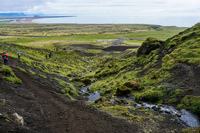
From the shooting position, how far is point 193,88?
22062 mm

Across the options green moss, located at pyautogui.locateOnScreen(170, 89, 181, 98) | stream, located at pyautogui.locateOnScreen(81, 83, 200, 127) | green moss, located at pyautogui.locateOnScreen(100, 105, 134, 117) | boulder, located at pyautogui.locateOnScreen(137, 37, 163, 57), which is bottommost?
green moss, located at pyautogui.locateOnScreen(100, 105, 134, 117)

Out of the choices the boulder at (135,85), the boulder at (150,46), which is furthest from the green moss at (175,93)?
the boulder at (150,46)

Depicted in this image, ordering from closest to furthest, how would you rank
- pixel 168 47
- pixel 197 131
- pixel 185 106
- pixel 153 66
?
pixel 197 131
pixel 185 106
pixel 153 66
pixel 168 47

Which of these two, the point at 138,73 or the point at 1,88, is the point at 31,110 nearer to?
the point at 1,88

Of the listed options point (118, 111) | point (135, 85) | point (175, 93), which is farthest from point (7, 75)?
point (175, 93)

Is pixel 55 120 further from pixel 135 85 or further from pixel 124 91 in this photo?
pixel 135 85

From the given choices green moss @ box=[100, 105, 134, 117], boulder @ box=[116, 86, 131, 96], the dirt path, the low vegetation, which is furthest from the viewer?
boulder @ box=[116, 86, 131, 96]

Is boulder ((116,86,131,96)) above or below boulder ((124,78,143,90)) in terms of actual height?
below

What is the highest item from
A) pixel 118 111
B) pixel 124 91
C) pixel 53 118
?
pixel 53 118

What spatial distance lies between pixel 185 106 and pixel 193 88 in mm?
3894

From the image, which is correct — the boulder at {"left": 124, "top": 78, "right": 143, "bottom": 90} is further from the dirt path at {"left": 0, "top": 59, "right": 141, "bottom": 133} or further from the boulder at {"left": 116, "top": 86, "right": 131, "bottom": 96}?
the dirt path at {"left": 0, "top": 59, "right": 141, "bottom": 133}

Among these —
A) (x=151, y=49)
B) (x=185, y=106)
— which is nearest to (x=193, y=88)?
(x=185, y=106)

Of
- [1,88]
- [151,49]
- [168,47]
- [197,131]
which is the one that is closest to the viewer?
[197,131]

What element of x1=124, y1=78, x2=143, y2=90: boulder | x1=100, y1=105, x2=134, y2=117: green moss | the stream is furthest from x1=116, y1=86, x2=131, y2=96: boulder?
x1=100, y1=105, x2=134, y2=117: green moss
